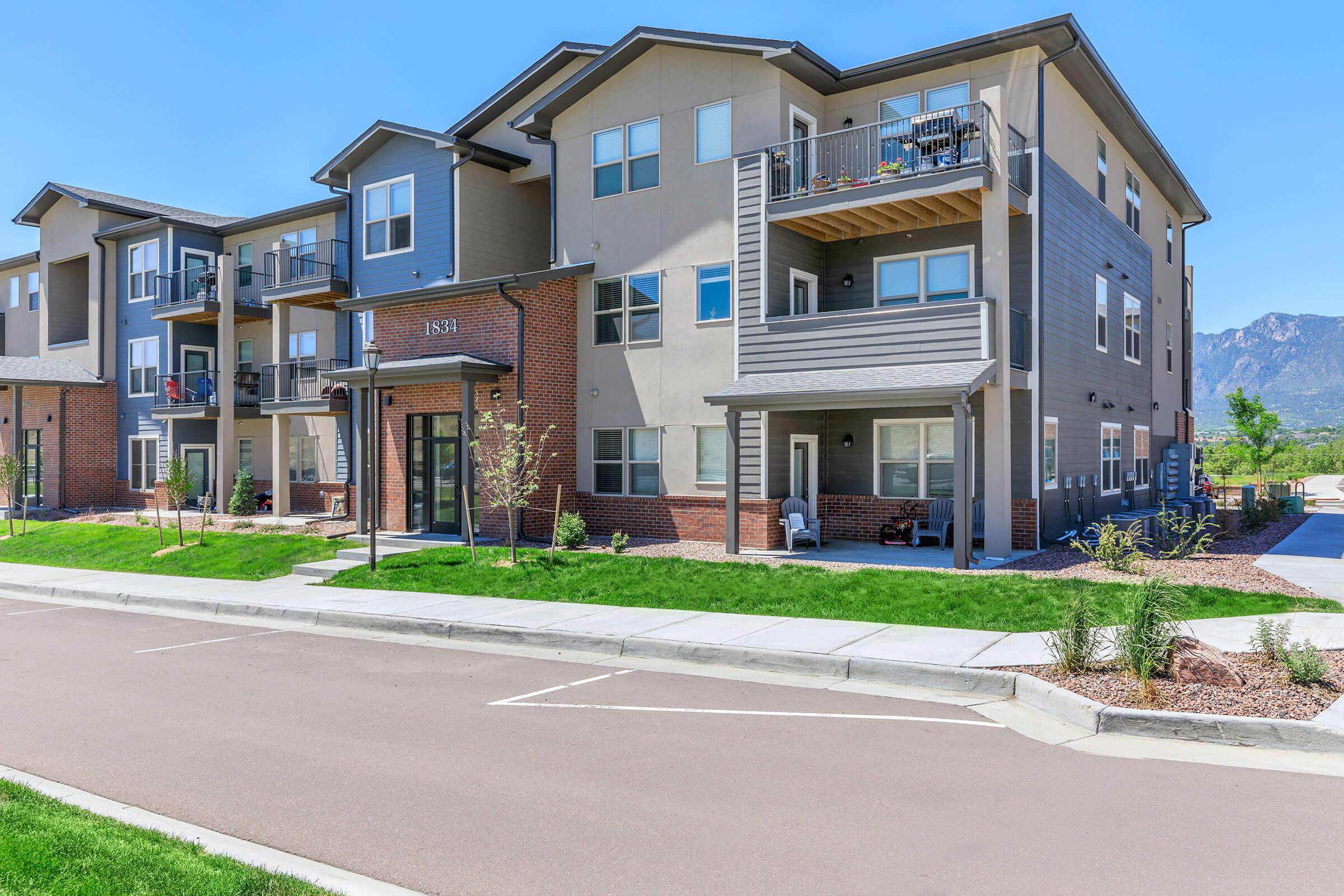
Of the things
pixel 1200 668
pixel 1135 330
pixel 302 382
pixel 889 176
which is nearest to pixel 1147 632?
pixel 1200 668

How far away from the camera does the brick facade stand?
33750 millimetres

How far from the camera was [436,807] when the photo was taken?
6.04 metres

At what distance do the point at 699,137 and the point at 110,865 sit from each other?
18.0m

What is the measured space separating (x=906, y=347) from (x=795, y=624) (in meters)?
7.20

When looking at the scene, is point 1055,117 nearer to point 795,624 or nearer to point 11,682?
point 795,624

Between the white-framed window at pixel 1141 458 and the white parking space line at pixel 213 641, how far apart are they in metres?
21.0

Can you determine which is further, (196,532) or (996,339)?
(196,532)

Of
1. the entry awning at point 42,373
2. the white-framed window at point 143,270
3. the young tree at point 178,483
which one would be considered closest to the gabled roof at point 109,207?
the white-framed window at point 143,270

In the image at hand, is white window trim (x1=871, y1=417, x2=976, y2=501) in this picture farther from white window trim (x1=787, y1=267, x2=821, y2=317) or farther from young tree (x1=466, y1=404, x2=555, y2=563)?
young tree (x1=466, y1=404, x2=555, y2=563)

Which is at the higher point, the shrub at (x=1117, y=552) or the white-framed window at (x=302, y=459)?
the white-framed window at (x=302, y=459)

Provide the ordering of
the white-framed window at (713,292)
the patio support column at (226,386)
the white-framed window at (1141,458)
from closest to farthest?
the white-framed window at (713,292)
the white-framed window at (1141,458)
the patio support column at (226,386)

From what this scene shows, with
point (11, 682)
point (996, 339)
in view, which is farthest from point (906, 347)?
point (11, 682)

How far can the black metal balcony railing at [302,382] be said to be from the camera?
26.5 m

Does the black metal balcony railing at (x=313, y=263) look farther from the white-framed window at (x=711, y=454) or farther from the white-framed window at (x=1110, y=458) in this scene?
the white-framed window at (x=1110, y=458)
